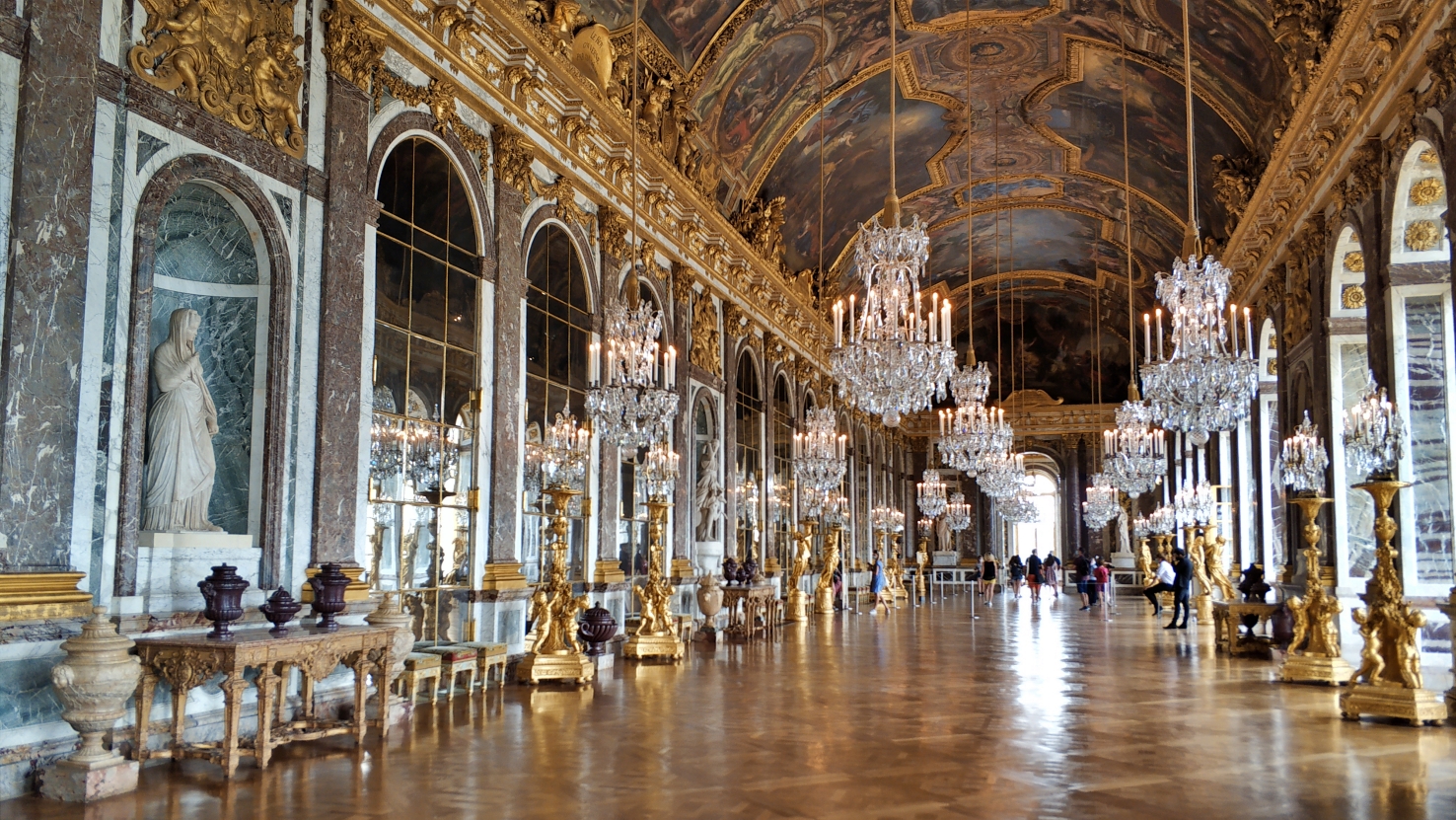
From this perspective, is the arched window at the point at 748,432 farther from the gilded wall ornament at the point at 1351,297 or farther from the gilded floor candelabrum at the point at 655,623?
the gilded wall ornament at the point at 1351,297

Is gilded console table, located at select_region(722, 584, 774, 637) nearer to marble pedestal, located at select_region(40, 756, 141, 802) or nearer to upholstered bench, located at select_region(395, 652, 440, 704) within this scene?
upholstered bench, located at select_region(395, 652, 440, 704)

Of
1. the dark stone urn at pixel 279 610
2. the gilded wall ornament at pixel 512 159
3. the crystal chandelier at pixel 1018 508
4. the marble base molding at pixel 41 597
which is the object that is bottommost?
the dark stone urn at pixel 279 610

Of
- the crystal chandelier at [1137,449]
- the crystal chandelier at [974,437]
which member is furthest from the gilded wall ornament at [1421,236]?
the crystal chandelier at [974,437]

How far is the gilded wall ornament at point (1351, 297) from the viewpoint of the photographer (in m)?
14.4

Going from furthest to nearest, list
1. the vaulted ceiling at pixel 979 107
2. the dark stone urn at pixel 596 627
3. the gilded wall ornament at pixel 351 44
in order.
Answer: the vaulted ceiling at pixel 979 107 < the dark stone urn at pixel 596 627 < the gilded wall ornament at pixel 351 44

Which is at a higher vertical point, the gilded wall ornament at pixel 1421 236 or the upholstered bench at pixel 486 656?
the gilded wall ornament at pixel 1421 236

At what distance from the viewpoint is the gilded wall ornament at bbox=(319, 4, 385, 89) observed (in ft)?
28.4

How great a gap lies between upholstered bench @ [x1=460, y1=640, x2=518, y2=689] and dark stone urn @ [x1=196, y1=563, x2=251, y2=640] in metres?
3.23

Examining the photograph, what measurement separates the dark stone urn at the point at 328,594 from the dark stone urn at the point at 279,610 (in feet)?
1.34

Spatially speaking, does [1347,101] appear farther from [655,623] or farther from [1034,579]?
[1034,579]

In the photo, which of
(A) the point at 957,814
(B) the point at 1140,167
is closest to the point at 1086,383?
(B) the point at 1140,167

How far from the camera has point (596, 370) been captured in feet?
35.1

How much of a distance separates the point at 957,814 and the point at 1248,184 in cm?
1652

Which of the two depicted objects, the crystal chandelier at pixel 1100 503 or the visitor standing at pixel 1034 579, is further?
the visitor standing at pixel 1034 579
